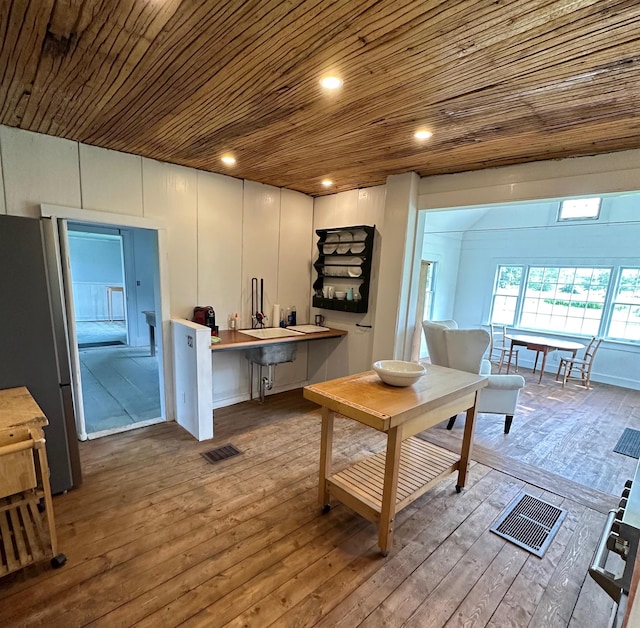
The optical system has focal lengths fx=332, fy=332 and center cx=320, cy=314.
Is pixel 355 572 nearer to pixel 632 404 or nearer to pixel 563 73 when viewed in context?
pixel 563 73

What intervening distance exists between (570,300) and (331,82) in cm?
634

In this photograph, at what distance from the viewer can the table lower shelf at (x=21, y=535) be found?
1.57 meters

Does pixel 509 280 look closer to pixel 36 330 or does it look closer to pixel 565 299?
pixel 565 299

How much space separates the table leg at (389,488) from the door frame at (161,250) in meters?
2.43

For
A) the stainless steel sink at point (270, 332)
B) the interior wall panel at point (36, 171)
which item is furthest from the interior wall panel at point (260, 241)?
the interior wall panel at point (36, 171)

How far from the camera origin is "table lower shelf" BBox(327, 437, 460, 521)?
6.48ft

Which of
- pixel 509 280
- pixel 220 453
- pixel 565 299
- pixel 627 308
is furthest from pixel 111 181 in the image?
pixel 627 308

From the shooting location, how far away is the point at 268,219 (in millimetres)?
3934

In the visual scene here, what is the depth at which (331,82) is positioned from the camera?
5.45 ft

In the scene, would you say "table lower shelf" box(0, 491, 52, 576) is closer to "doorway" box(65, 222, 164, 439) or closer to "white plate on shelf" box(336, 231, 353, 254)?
"doorway" box(65, 222, 164, 439)

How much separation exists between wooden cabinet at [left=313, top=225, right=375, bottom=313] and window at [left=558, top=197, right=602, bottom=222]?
4.29m

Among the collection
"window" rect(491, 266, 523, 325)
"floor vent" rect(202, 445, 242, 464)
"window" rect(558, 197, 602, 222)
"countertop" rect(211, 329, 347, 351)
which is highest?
"window" rect(558, 197, 602, 222)

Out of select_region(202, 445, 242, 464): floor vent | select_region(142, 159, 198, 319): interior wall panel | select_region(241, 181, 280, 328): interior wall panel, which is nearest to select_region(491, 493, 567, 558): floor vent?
select_region(202, 445, 242, 464): floor vent

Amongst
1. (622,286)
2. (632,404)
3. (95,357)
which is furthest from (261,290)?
(622,286)
